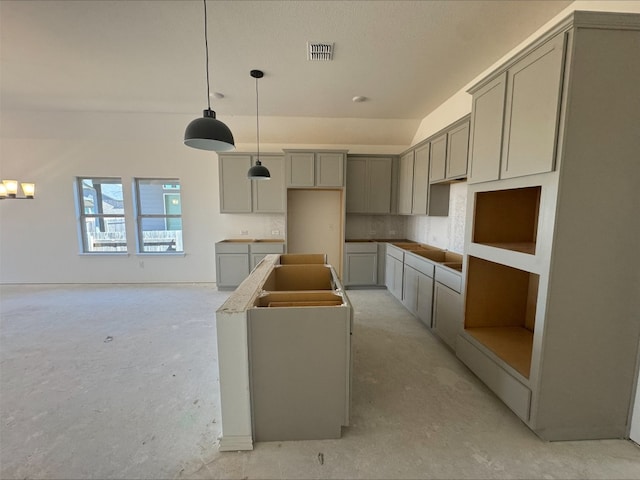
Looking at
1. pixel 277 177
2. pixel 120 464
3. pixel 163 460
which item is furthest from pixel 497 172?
pixel 277 177

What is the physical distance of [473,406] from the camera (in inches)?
80.9

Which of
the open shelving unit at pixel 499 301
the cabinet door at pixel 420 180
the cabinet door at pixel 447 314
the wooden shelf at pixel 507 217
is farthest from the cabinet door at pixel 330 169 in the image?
the open shelving unit at pixel 499 301

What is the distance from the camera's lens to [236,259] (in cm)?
502

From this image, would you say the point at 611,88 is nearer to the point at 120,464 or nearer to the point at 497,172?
the point at 497,172

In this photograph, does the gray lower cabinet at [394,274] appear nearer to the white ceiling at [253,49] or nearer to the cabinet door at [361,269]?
the cabinet door at [361,269]

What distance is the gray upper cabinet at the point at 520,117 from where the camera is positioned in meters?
1.60

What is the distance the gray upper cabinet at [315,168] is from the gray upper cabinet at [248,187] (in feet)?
1.01

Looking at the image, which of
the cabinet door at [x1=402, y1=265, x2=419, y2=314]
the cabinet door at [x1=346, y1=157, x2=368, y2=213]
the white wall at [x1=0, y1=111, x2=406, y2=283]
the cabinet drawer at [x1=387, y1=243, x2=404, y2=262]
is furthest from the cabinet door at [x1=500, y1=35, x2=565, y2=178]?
the white wall at [x1=0, y1=111, x2=406, y2=283]

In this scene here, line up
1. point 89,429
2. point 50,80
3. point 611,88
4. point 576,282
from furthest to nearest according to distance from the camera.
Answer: point 50,80, point 89,429, point 576,282, point 611,88

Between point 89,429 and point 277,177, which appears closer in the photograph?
point 89,429

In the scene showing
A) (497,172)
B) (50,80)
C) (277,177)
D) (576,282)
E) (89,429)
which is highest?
(50,80)

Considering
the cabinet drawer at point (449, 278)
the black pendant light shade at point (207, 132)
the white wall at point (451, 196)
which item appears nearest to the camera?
the black pendant light shade at point (207, 132)

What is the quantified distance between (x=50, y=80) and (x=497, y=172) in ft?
17.1

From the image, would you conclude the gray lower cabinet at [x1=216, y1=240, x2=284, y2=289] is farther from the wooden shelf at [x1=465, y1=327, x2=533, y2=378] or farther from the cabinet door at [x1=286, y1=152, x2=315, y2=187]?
the wooden shelf at [x1=465, y1=327, x2=533, y2=378]
